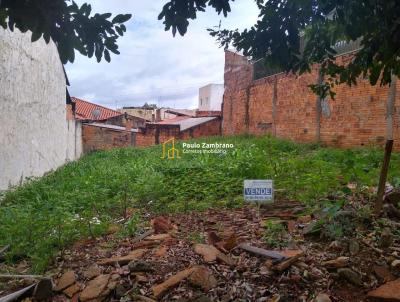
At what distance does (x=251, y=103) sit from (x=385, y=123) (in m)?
6.46

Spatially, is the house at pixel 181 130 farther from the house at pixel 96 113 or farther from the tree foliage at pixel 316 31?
the tree foliage at pixel 316 31

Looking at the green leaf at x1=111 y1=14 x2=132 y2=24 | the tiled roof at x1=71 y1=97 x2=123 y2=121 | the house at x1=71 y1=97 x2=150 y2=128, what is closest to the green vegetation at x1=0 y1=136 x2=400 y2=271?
the green leaf at x1=111 y1=14 x2=132 y2=24

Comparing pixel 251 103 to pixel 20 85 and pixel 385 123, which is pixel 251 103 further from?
pixel 20 85

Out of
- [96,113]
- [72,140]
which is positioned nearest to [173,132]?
[72,140]

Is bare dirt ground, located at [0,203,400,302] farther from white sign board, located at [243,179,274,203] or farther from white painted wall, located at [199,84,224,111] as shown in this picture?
white painted wall, located at [199,84,224,111]

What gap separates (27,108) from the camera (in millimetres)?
7238

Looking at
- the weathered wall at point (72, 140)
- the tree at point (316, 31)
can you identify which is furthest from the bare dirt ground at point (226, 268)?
the weathered wall at point (72, 140)

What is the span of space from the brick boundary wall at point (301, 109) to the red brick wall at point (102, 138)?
5.54m

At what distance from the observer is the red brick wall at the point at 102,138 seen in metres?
18.4

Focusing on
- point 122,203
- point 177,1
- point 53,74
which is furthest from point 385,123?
point 53,74

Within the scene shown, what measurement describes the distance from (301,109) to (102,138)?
443 inches

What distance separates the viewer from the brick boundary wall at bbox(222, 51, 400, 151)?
7895mm

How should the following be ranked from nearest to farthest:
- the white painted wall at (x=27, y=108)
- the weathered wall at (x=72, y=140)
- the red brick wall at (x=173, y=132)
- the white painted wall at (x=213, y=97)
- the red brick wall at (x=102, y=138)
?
the white painted wall at (x=27, y=108) → the weathered wall at (x=72, y=140) → the red brick wall at (x=173, y=132) → the red brick wall at (x=102, y=138) → the white painted wall at (x=213, y=97)

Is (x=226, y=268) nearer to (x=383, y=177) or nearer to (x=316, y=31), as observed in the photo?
(x=383, y=177)
